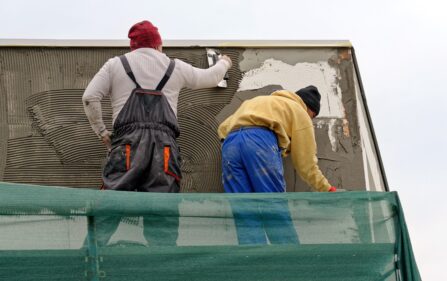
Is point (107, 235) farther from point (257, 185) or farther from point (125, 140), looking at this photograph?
point (257, 185)

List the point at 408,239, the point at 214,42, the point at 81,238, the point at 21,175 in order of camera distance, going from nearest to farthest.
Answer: the point at 81,238
the point at 408,239
the point at 21,175
the point at 214,42

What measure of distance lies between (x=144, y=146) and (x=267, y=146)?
95 cm

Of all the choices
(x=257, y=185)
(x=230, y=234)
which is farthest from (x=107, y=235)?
(x=257, y=185)

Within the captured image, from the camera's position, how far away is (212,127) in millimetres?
8211

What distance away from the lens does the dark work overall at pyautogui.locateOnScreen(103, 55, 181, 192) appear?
6.50 m

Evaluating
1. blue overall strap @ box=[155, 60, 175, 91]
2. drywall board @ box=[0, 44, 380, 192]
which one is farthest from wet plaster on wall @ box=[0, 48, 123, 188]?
blue overall strap @ box=[155, 60, 175, 91]

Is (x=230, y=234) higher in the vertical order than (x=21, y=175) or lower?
lower

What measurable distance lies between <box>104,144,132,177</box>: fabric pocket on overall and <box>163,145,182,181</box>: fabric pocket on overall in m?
0.23

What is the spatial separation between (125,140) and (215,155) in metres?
1.60

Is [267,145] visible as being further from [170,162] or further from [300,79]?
[300,79]

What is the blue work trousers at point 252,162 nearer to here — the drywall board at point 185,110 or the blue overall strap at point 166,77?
the blue overall strap at point 166,77

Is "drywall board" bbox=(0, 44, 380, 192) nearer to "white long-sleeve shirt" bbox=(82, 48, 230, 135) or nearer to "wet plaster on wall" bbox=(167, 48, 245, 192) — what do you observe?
"wet plaster on wall" bbox=(167, 48, 245, 192)

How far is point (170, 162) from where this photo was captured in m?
6.58

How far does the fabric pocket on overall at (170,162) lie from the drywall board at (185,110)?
1354mm
